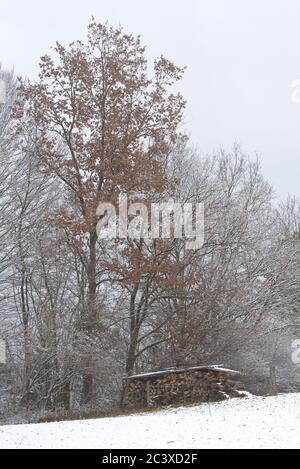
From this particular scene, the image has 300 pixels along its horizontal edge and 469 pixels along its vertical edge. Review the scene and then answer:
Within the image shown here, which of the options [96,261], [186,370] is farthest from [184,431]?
[96,261]

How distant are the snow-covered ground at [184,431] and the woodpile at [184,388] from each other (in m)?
2.65

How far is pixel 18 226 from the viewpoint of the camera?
21.9 meters

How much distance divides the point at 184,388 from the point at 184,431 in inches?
279

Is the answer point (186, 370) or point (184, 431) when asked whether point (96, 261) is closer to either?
point (186, 370)

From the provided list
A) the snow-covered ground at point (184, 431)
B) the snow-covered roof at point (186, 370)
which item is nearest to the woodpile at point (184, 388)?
the snow-covered roof at point (186, 370)

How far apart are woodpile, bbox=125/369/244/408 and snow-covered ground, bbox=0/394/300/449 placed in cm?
265

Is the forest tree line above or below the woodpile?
above

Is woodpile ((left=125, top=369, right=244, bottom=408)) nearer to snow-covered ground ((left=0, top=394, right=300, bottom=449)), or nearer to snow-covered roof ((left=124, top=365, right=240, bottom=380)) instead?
snow-covered roof ((left=124, top=365, right=240, bottom=380))

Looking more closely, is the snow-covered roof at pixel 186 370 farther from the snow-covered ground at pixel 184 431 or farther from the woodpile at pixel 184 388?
the snow-covered ground at pixel 184 431

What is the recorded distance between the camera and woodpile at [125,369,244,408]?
17.2 metres

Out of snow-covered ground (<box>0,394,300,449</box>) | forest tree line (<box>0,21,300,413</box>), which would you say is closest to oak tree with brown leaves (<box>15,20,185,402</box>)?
forest tree line (<box>0,21,300,413</box>)

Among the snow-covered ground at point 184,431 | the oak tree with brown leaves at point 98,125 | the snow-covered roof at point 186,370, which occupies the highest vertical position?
the oak tree with brown leaves at point 98,125

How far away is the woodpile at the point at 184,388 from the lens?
17.2 m
